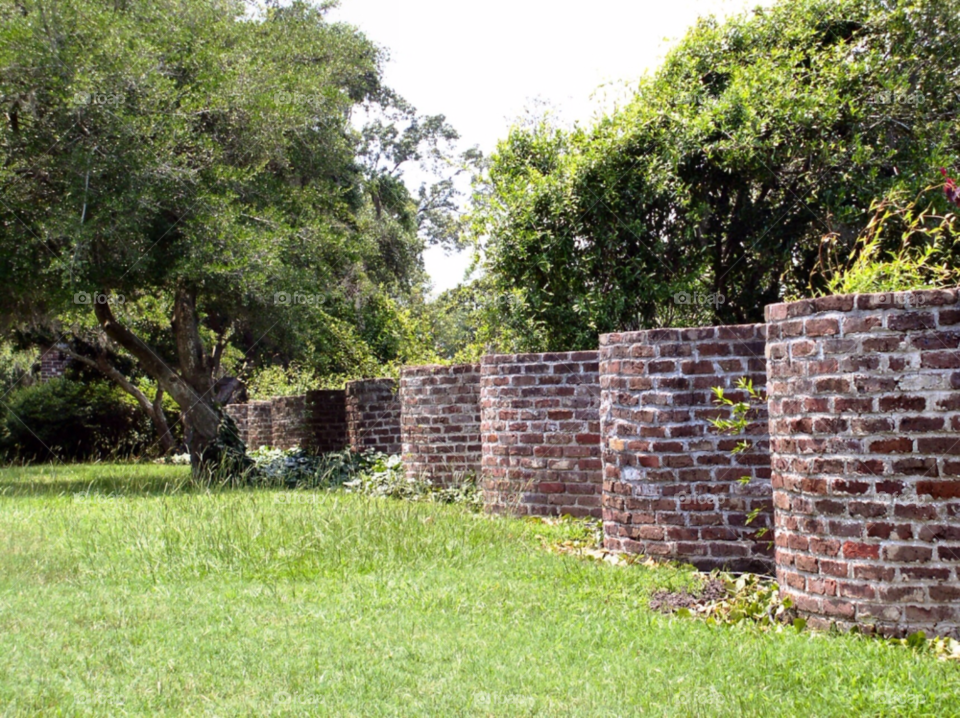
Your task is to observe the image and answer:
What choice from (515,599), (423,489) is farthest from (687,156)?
(515,599)

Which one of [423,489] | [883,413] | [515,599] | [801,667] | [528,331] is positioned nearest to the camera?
[801,667]

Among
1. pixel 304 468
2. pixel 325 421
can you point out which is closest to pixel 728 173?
pixel 304 468

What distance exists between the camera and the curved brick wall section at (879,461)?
4.69 metres

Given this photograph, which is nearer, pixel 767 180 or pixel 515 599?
pixel 515 599

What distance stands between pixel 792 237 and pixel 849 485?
25.8 ft

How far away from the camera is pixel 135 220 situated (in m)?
13.3

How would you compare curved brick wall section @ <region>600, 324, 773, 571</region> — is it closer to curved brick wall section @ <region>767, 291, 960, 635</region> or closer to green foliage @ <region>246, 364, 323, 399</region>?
curved brick wall section @ <region>767, 291, 960, 635</region>

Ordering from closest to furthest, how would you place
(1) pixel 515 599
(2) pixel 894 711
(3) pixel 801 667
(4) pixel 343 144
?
(2) pixel 894 711, (3) pixel 801 667, (1) pixel 515 599, (4) pixel 343 144

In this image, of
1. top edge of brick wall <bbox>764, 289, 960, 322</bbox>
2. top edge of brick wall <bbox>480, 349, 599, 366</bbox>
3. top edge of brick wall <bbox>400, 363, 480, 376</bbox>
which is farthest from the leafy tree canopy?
top edge of brick wall <bbox>764, 289, 960, 322</bbox>

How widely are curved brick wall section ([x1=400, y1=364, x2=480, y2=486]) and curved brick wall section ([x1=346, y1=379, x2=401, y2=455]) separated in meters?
2.32

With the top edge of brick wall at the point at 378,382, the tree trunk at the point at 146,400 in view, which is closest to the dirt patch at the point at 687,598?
the top edge of brick wall at the point at 378,382

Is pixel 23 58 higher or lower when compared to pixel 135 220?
higher

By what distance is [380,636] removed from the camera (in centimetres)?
488

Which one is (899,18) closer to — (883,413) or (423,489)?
(423,489)
